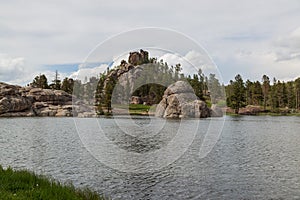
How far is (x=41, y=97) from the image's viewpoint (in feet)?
381

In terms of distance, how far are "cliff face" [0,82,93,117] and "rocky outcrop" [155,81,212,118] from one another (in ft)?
81.0

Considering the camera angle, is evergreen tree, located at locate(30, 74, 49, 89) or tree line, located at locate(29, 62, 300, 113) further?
evergreen tree, located at locate(30, 74, 49, 89)

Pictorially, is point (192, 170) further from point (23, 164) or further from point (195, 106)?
point (195, 106)

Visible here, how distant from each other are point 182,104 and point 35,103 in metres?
49.7

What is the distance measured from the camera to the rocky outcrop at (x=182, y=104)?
102 m

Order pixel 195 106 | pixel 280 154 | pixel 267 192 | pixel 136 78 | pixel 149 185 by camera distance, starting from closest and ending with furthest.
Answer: pixel 267 192, pixel 149 185, pixel 280 154, pixel 195 106, pixel 136 78

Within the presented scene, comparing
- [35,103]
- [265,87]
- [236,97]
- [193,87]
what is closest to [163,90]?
[193,87]

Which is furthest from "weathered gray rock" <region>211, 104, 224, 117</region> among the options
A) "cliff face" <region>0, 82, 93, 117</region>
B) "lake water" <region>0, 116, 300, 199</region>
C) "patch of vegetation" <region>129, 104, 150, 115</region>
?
"lake water" <region>0, 116, 300, 199</region>

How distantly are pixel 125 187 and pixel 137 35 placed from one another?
39.7 ft

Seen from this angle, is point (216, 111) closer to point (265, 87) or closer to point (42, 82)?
point (265, 87)

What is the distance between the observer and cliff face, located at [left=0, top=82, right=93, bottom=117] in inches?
4122

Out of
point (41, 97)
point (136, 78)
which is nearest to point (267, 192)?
point (136, 78)

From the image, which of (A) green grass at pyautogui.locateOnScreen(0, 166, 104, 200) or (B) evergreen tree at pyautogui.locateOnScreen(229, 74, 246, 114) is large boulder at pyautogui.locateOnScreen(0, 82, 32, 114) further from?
(A) green grass at pyautogui.locateOnScreen(0, 166, 104, 200)

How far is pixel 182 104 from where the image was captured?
342 ft
